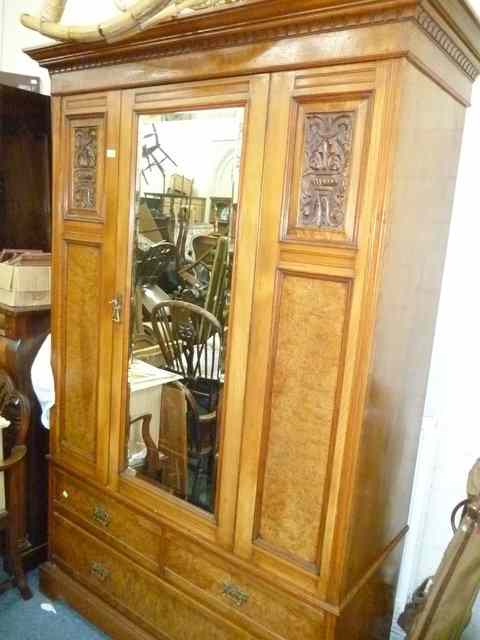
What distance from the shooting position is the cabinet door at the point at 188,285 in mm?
1284

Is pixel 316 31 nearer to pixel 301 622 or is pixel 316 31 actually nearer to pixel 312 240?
pixel 312 240

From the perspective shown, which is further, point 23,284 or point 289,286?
point 23,284

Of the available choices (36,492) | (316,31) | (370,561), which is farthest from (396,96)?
(36,492)

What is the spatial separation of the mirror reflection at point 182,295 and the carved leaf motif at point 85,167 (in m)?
0.20

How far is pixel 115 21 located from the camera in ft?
3.71

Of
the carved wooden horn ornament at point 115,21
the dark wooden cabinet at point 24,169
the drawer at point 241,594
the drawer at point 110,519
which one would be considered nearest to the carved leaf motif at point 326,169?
the carved wooden horn ornament at point 115,21

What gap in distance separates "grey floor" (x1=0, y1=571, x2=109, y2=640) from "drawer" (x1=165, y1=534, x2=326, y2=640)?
566 millimetres

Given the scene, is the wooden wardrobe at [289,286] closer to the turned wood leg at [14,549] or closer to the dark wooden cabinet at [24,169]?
the turned wood leg at [14,549]

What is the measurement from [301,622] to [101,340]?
1.00m

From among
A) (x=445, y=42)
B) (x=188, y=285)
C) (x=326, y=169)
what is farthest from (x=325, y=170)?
(x=188, y=285)

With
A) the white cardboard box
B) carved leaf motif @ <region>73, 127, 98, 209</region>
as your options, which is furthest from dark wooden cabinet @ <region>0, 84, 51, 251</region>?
carved leaf motif @ <region>73, 127, 98, 209</region>

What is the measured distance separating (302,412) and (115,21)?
99 cm

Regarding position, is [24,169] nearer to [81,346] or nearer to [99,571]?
[81,346]

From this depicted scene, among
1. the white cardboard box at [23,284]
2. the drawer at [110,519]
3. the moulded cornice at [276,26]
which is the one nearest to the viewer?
the moulded cornice at [276,26]
